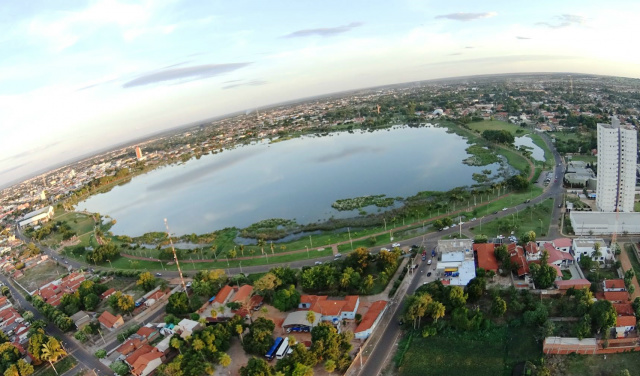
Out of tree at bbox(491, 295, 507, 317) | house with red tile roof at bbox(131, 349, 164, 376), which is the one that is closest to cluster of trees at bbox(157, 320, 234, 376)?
house with red tile roof at bbox(131, 349, 164, 376)

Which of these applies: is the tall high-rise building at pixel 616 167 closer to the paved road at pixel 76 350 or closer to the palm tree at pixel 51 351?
the paved road at pixel 76 350

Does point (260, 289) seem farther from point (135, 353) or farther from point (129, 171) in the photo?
point (129, 171)

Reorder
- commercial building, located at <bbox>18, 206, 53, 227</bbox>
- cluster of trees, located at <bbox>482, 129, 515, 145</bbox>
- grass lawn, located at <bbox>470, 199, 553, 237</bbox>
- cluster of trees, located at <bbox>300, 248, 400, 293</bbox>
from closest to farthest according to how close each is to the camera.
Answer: cluster of trees, located at <bbox>300, 248, 400, 293</bbox> → grass lawn, located at <bbox>470, 199, 553, 237</bbox> → commercial building, located at <bbox>18, 206, 53, 227</bbox> → cluster of trees, located at <bbox>482, 129, 515, 145</bbox>

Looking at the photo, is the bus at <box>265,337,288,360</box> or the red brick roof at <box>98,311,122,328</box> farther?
the red brick roof at <box>98,311,122,328</box>

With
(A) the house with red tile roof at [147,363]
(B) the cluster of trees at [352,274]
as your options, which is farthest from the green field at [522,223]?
(A) the house with red tile roof at [147,363]

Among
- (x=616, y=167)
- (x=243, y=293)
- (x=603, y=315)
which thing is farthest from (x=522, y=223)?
(x=243, y=293)

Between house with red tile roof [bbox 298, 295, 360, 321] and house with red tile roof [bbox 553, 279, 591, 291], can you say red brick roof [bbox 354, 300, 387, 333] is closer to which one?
house with red tile roof [bbox 298, 295, 360, 321]

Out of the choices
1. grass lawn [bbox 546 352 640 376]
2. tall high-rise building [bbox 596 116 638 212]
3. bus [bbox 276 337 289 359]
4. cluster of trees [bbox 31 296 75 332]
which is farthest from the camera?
tall high-rise building [bbox 596 116 638 212]
